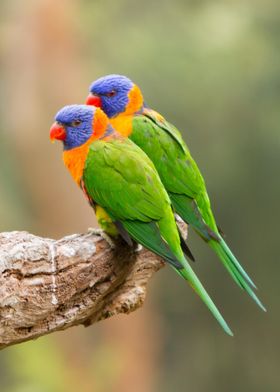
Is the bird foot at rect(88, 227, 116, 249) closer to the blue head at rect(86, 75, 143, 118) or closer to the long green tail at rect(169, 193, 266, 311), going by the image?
the long green tail at rect(169, 193, 266, 311)

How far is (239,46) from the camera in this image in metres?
6.38

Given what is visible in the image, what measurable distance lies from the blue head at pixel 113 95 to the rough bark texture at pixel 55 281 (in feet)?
1.65

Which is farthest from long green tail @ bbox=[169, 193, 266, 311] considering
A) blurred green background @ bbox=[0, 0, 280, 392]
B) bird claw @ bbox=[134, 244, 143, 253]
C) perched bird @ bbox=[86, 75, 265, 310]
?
blurred green background @ bbox=[0, 0, 280, 392]

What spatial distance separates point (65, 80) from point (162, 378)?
2795 millimetres

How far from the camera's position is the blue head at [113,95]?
9.12 ft

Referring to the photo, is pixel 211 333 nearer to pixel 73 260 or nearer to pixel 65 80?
pixel 65 80

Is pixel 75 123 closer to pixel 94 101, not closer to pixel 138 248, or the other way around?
pixel 94 101

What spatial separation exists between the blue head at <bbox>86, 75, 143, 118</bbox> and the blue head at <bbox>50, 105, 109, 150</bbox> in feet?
0.47

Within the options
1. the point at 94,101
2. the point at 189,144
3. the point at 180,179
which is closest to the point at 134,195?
the point at 180,179

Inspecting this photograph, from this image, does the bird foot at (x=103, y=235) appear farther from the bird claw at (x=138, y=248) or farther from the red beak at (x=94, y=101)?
the red beak at (x=94, y=101)

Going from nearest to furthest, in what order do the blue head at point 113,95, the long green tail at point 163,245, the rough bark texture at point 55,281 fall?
the rough bark texture at point 55,281 < the long green tail at point 163,245 < the blue head at point 113,95

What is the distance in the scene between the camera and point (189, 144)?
6605mm

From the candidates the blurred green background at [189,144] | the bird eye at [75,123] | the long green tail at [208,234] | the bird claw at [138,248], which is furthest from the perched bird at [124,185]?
the blurred green background at [189,144]

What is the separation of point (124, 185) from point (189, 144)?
13.7 feet
